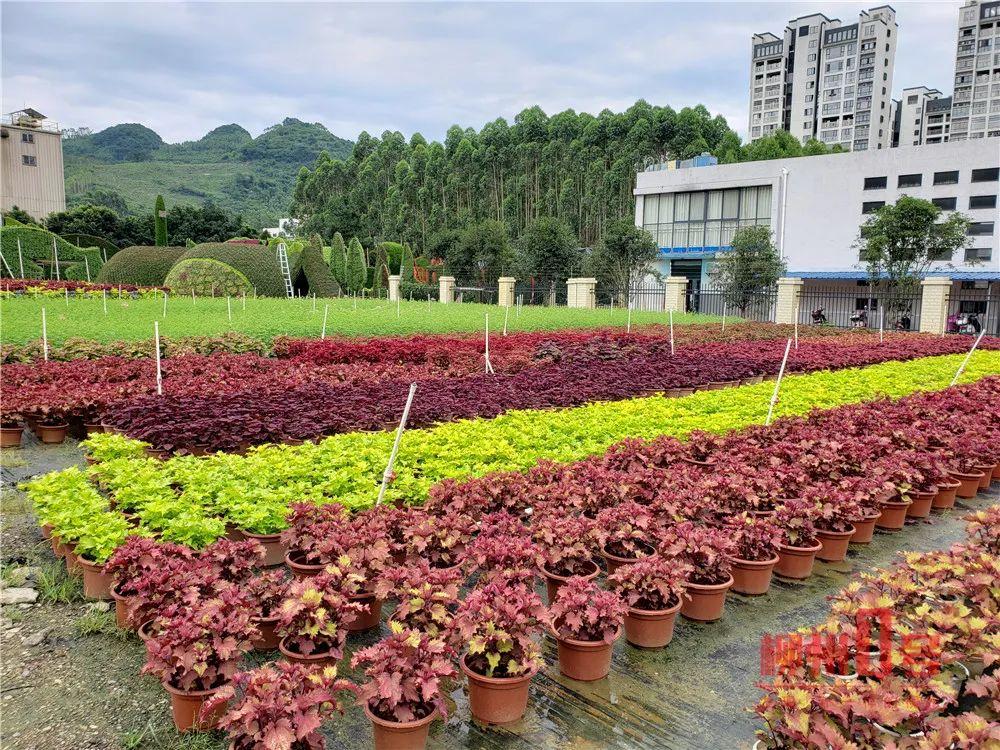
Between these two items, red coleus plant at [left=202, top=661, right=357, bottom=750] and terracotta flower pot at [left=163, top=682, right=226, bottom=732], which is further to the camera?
terracotta flower pot at [left=163, top=682, right=226, bottom=732]

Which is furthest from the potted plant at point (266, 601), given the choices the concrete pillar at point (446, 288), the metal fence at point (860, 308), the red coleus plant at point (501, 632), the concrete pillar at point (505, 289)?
the concrete pillar at point (446, 288)

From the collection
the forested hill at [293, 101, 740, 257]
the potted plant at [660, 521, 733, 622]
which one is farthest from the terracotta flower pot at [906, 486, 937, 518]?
the forested hill at [293, 101, 740, 257]

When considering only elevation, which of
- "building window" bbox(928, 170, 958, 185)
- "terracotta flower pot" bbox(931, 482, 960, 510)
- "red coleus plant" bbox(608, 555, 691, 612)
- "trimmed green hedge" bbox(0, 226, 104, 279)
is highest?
"building window" bbox(928, 170, 958, 185)

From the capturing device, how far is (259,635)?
11.4 ft

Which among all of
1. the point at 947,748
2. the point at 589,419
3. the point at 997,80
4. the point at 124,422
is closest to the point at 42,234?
the point at 124,422

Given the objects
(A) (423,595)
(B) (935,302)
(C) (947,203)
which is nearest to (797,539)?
(A) (423,595)

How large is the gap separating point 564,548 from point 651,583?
635mm

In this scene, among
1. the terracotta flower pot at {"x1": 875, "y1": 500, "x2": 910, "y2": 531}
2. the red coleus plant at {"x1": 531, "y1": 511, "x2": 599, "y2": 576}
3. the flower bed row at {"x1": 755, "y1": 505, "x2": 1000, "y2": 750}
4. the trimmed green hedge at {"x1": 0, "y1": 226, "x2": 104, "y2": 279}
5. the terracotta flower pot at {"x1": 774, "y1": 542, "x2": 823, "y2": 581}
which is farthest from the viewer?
the trimmed green hedge at {"x1": 0, "y1": 226, "x2": 104, "y2": 279}

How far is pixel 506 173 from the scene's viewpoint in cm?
7075

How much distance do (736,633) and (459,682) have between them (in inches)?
75.1

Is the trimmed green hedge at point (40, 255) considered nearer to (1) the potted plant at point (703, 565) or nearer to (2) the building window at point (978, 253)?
(1) the potted plant at point (703, 565)

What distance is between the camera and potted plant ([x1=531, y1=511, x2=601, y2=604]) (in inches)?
178

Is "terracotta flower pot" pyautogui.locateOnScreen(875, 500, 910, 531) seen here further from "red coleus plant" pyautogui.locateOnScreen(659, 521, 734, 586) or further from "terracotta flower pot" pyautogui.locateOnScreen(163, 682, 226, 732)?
"terracotta flower pot" pyautogui.locateOnScreen(163, 682, 226, 732)

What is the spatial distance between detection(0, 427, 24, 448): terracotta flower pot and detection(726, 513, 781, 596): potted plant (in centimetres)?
869
